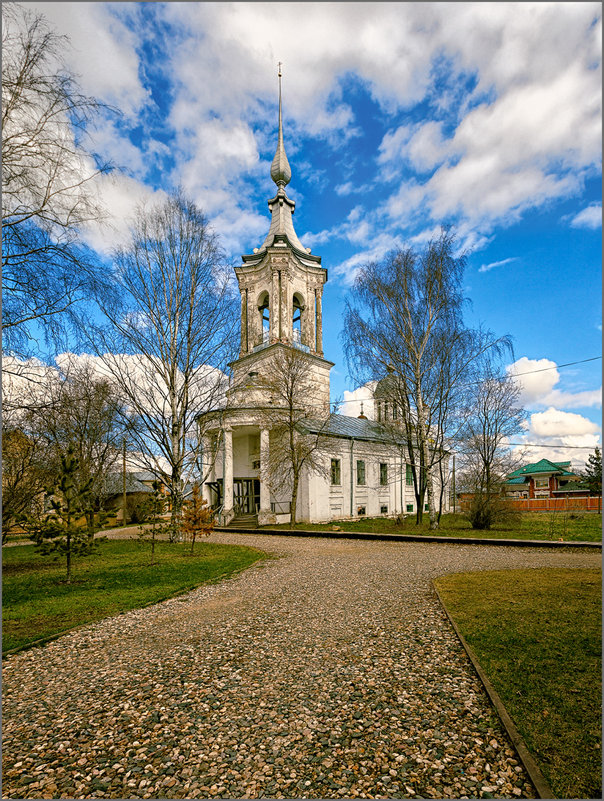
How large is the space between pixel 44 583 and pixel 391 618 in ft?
25.4

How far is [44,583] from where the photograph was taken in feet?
30.8

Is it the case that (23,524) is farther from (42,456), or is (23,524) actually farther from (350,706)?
(350,706)

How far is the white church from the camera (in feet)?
78.1

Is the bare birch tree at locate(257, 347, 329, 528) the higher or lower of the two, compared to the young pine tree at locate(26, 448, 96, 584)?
higher

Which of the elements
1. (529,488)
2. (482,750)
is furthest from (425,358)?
(529,488)

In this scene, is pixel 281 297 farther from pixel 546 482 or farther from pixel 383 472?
pixel 546 482

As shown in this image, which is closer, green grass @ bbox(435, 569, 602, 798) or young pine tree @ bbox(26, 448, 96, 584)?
green grass @ bbox(435, 569, 602, 798)

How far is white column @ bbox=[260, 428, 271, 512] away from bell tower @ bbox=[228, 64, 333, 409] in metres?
6.14

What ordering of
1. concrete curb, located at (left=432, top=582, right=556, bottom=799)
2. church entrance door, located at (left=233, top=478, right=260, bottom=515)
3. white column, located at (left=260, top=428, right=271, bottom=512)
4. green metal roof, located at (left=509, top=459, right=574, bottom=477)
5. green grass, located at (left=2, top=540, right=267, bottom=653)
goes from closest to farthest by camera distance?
1. concrete curb, located at (left=432, top=582, right=556, bottom=799)
2. green grass, located at (left=2, top=540, right=267, bottom=653)
3. white column, located at (left=260, top=428, right=271, bottom=512)
4. church entrance door, located at (left=233, top=478, right=260, bottom=515)
5. green metal roof, located at (left=509, top=459, right=574, bottom=477)

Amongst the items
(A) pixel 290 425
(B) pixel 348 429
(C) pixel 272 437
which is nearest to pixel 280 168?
(B) pixel 348 429

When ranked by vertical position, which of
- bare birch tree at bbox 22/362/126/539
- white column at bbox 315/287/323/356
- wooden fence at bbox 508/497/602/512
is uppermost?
→ white column at bbox 315/287/323/356

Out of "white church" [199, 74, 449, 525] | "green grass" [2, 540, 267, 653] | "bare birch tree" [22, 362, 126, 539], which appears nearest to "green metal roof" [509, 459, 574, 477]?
"white church" [199, 74, 449, 525]

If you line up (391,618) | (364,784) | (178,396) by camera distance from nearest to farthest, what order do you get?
(364,784) < (391,618) < (178,396)

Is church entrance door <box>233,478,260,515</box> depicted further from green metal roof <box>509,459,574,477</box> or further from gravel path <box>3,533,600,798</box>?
green metal roof <box>509,459,574,477</box>
